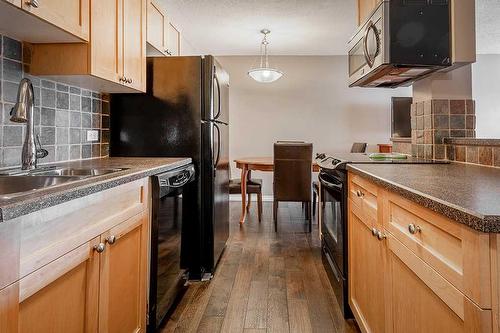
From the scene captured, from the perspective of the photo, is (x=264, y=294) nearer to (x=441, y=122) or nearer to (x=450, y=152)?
(x=450, y=152)

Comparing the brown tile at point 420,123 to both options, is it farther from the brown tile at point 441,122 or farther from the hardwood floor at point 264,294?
the hardwood floor at point 264,294

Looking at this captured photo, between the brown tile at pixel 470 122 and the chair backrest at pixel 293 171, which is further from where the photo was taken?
the chair backrest at pixel 293 171

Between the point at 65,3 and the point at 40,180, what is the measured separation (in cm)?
76

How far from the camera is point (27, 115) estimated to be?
148cm

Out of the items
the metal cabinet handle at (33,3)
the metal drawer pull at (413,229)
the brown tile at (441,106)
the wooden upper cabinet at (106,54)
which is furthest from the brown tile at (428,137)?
the metal cabinet handle at (33,3)

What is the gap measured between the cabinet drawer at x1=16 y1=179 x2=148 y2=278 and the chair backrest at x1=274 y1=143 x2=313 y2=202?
2674 mm

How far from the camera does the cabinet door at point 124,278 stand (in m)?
1.25

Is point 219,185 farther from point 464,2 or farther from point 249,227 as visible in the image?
point 464,2

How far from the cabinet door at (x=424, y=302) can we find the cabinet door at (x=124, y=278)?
1.02 metres

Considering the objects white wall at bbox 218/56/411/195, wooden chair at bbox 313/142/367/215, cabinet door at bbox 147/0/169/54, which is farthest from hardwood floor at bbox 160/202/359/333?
white wall at bbox 218/56/411/195

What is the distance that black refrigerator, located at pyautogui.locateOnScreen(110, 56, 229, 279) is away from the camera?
2.48 meters

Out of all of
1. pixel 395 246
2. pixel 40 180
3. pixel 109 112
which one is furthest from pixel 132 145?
pixel 395 246

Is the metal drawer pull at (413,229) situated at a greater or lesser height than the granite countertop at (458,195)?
lesser

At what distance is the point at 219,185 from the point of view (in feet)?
9.34
